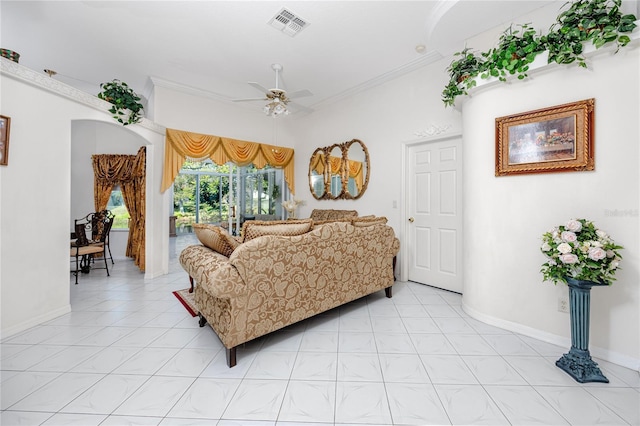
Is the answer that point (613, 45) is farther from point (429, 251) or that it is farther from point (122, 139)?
point (122, 139)

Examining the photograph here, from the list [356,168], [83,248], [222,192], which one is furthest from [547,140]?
[222,192]

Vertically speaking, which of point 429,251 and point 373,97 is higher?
point 373,97

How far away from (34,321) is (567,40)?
5019 millimetres

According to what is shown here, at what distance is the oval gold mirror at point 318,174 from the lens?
196 inches

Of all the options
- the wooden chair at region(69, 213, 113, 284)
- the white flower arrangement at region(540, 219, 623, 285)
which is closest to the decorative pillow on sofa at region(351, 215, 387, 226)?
the white flower arrangement at region(540, 219, 623, 285)

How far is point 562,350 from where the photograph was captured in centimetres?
201

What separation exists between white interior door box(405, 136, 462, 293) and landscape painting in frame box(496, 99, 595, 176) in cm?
98

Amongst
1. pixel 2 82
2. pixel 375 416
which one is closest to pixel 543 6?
pixel 375 416

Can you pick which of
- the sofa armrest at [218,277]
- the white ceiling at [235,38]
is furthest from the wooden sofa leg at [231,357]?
the white ceiling at [235,38]

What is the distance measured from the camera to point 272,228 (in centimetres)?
204

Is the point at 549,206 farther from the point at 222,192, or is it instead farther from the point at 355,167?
the point at 222,192

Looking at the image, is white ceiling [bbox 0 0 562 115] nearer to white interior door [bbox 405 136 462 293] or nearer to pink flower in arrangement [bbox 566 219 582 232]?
white interior door [bbox 405 136 462 293]

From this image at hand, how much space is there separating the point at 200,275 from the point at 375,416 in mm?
1404

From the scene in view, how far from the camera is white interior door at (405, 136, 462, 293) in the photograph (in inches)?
130
